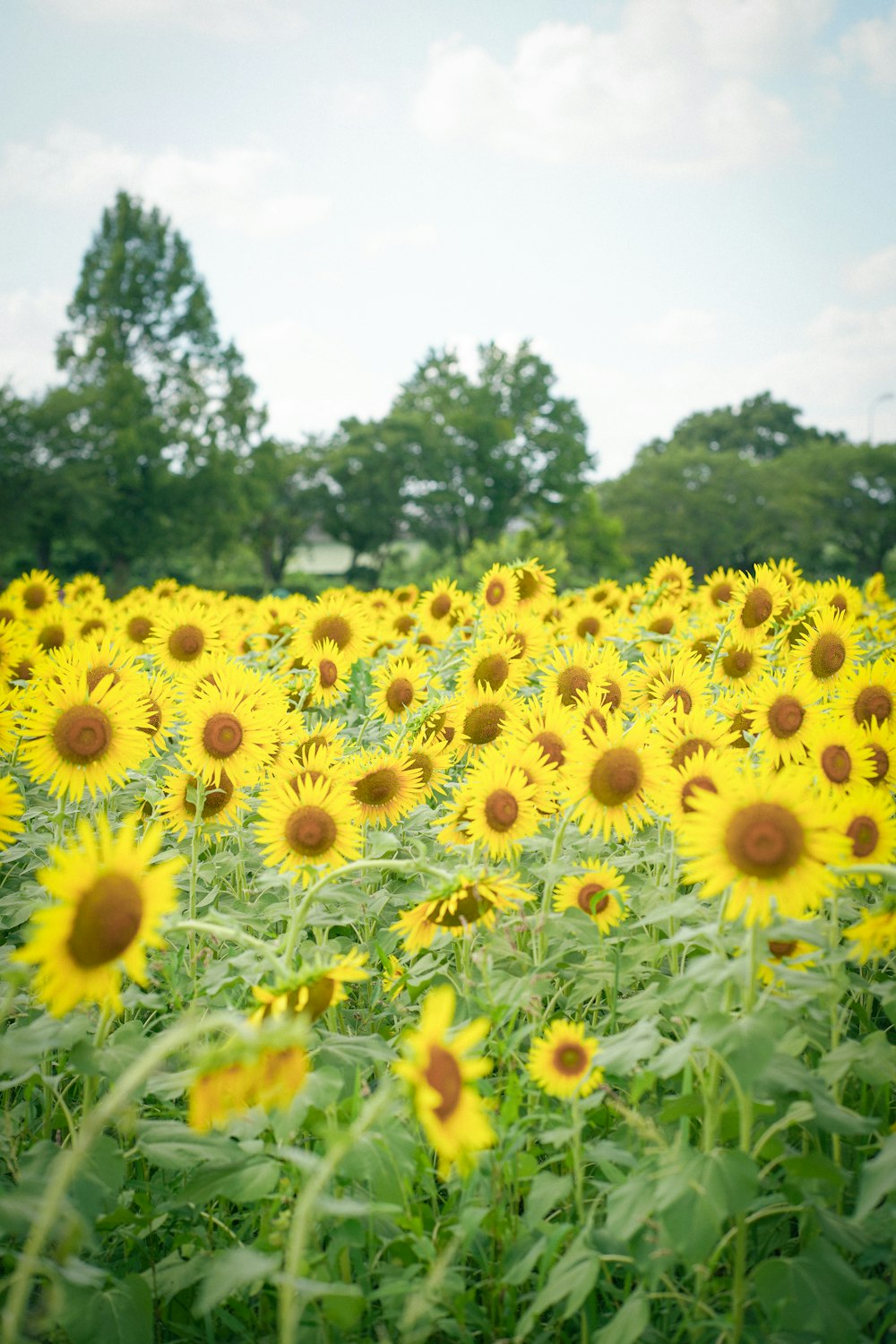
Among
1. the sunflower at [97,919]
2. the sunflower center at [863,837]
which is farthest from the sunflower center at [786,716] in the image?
the sunflower at [97,919]

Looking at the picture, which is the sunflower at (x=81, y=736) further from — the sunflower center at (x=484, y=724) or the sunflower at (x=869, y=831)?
the sunflower at (x=869, y=831)

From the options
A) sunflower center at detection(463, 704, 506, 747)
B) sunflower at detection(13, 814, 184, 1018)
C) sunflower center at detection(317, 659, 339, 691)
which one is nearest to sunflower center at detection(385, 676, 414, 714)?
sunflower center at detection(317, 659, 339, 691)

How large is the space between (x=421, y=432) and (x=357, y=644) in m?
46.4

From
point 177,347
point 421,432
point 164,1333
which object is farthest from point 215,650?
point 421,432

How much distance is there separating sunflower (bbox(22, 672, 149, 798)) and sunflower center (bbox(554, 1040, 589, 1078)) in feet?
5.07

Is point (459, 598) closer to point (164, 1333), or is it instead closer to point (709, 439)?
point (164, 1333)

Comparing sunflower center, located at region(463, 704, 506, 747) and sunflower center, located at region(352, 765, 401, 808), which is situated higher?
→ sunflower center, located at region(463, 704, 506, 747)

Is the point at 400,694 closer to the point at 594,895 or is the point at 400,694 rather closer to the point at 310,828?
the point at 310,828

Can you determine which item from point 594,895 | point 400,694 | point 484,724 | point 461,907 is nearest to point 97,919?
point 461,907

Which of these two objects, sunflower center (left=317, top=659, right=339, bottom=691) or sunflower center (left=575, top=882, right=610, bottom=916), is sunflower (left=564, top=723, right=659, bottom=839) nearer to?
sunflower center (left=575, top=882, right=610, bottom=916)

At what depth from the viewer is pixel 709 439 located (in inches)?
3002

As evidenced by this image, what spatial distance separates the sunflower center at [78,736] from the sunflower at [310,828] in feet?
1.94

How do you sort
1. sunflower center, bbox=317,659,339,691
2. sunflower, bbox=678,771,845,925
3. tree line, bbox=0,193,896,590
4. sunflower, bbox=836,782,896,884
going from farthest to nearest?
tree line, bbox=0,193,896,590
sunflower center, bbox=317,659,339,691
sunflower, bbox=836,782,896,884
sunflower, bbox=678,771,845,925

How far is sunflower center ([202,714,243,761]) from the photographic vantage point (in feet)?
9.30
